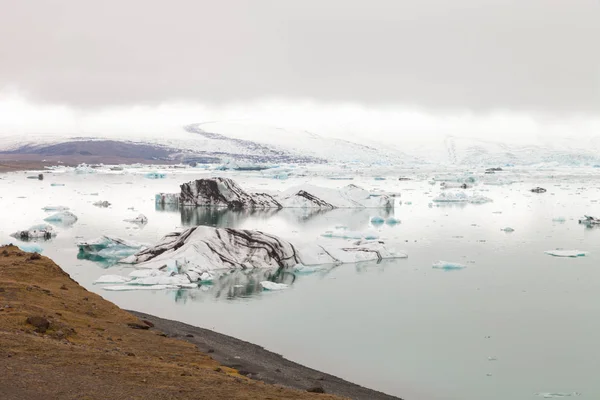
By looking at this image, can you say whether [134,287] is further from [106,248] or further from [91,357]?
[91,357]

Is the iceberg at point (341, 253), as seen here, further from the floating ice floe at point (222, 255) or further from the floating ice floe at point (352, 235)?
the floating ice floe at point (352, 235)

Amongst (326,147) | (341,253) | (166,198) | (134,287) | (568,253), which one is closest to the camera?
(134,287)

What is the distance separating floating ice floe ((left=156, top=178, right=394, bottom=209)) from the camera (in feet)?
88.8

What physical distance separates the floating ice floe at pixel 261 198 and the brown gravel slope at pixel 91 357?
18181 millimetres

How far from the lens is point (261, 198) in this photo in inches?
1070

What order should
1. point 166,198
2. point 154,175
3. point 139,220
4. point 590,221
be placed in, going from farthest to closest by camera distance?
1. point 154,175
2. point 166,198
3. point 590,221
4. point 139,220

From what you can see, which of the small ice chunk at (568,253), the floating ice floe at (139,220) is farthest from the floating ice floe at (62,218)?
the small ice chunk at (568,253)

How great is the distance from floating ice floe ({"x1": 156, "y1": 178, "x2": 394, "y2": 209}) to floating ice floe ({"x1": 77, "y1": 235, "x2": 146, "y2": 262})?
11578mm

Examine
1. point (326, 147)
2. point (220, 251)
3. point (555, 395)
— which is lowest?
point (555, 395)

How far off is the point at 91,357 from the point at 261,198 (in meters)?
21.6

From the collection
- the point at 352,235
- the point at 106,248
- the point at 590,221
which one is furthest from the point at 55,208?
the point at 590,221

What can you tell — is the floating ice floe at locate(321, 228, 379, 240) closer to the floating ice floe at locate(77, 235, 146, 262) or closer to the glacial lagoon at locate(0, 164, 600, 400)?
the glacial lagoon at locate(0, 164, 600, 400)

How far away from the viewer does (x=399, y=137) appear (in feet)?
386

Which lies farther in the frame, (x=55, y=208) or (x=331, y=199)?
(x=331, y=199)
